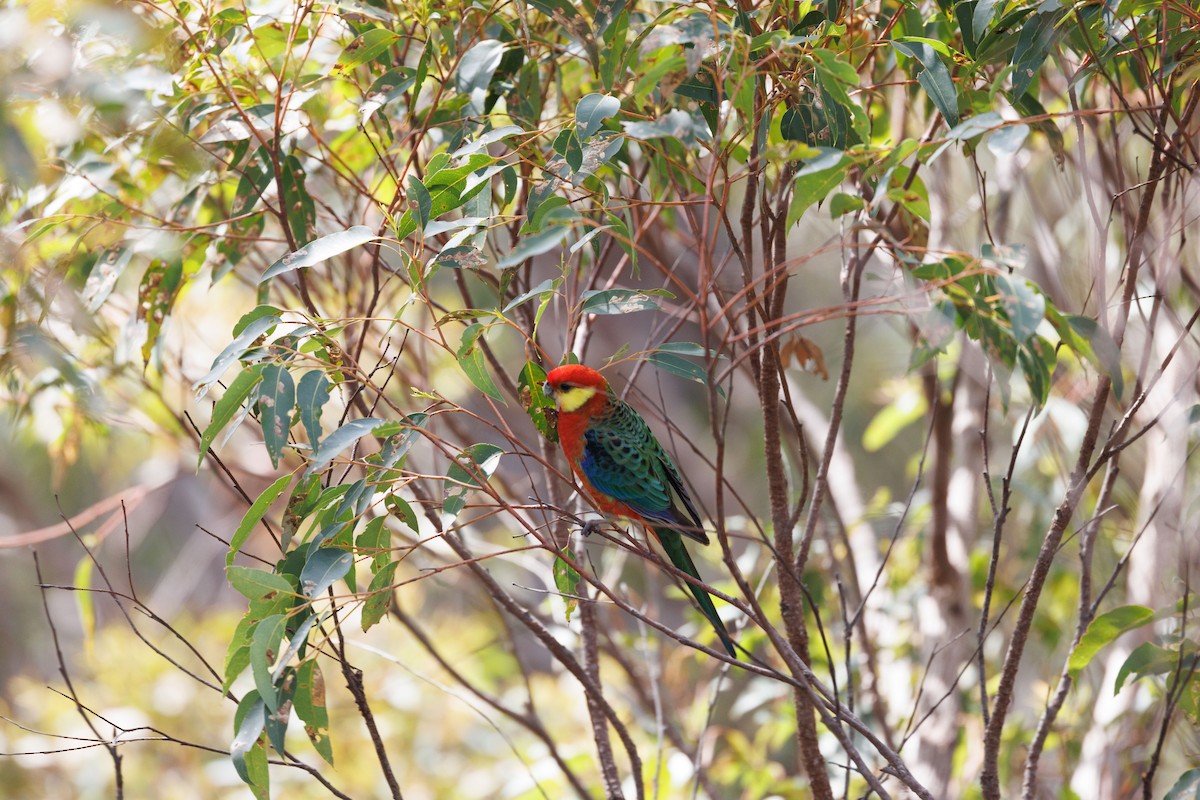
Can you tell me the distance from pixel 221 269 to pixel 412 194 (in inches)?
30.2

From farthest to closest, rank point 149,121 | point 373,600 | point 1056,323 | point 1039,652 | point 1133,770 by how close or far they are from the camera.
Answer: point 1039,652, point 1133,770, point 149,121, point 373,600, point 1056,323

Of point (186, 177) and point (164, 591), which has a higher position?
point (164, 591)

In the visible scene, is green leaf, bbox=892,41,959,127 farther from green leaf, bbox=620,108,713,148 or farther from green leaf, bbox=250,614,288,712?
green leaf, bbox=250,614,288,712

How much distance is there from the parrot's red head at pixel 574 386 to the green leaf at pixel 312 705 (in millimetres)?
624

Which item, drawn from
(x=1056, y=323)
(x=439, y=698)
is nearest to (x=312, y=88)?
(x=1056, y=323)

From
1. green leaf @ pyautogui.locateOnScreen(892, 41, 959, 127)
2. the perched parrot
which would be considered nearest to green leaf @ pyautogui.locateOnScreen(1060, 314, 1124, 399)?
green leaf @ pyautogui.locateOnScreen(892, 41, 959, 127)

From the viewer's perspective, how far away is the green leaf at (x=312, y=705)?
102cm

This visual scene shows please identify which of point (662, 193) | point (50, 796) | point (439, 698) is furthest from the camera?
point (50, 796)

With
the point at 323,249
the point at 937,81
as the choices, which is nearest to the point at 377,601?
the point at 323,249

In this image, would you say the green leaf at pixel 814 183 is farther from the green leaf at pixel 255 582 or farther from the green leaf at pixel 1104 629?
the green leaf at pixel 1104 629

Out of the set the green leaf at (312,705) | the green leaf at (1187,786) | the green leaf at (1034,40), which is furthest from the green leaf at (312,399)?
the green leaf at (1187,786)

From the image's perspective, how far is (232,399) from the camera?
1.01 meters

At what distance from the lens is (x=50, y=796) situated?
14.5 ft

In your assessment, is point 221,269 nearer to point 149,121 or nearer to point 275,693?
point 149,121
